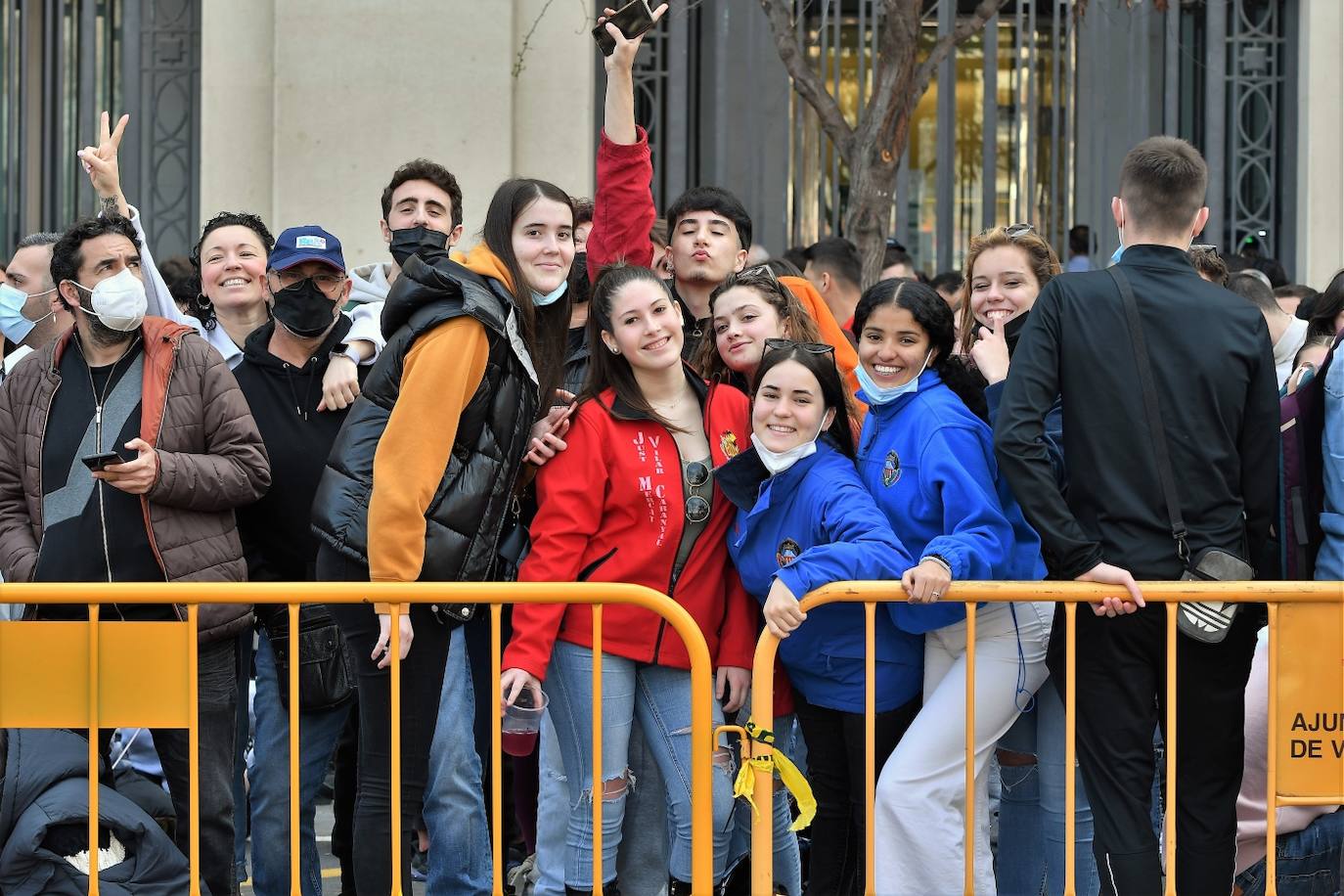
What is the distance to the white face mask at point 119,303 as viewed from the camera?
16.3ft

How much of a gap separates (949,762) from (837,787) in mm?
404

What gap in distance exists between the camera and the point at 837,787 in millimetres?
4754

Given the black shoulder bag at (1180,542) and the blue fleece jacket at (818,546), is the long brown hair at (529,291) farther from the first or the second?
the black shoulder bag at (1180,542)

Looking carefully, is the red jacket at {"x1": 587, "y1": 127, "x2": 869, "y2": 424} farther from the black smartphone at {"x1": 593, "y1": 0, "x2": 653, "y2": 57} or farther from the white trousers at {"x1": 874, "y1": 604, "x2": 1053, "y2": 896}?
the white trousers at {"x1": 874, "y1": 604, "x2": 1053, "y2": 896}

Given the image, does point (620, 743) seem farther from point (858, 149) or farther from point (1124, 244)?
point (858, 149)

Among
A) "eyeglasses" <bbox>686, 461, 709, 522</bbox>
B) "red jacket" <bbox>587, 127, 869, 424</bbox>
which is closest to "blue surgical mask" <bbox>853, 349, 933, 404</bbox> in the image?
"red jacket" <bbox>587, 127, 869, 424</bbox>

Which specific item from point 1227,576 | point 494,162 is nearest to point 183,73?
point 494,162

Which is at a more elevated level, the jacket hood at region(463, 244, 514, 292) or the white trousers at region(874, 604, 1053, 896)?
the jacket hood at region(463, 244, 514, 292)

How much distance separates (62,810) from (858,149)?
16.7ft

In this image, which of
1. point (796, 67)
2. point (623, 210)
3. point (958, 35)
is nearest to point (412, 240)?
point (623, 210)

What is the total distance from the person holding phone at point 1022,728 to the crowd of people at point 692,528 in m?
0.01

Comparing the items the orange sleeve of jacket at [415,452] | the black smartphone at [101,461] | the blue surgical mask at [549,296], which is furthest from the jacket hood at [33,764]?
the blue surgical mask at [549,296]

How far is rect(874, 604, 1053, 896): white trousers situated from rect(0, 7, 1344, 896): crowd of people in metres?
0.01

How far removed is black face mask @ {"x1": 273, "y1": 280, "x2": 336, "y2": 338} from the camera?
211 inches
